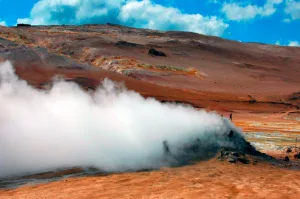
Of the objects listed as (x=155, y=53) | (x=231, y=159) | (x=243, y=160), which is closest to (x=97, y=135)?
(x=231, y=159)

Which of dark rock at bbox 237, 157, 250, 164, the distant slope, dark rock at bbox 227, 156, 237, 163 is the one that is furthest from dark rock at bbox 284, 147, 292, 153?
the distant slope

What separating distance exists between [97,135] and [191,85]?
6212 cm

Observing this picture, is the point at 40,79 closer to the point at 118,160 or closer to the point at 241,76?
the point at 118,160

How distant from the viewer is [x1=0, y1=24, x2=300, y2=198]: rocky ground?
50.6 ft

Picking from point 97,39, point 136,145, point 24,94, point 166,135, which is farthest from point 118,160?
point 97,39

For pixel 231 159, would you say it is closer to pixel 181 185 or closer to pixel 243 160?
pixel 243 160

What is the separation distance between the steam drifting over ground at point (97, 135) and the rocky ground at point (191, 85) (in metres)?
1.44

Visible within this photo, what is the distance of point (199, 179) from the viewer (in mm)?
16734

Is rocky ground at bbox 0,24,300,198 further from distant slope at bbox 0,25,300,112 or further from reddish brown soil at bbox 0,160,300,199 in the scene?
distant slope at bbox 0,25,300,112

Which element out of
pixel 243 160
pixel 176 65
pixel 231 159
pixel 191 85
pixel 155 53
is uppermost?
pixel 155 53

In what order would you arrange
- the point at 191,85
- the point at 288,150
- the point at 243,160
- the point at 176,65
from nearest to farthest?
the point at 243,160
the point at 288,150
the point at 191,85
the point at 176,65

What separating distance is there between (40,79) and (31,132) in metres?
44.5

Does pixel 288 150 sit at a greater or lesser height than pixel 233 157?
lesser

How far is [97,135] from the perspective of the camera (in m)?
21.8
